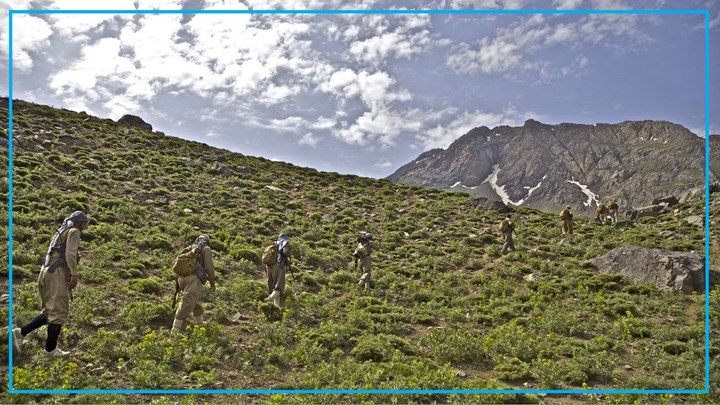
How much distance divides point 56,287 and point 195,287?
3.17 metres

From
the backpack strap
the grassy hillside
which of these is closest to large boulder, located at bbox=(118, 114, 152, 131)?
the grassy hillside

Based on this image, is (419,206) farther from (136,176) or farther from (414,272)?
(136,176)

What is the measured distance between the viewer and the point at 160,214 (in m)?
25.0

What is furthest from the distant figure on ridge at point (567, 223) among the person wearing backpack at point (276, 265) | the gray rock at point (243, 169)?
the gray rock at point (243, 169)

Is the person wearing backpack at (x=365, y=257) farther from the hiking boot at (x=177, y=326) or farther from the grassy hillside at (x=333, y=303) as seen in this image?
the hiking boot at (x=177, y=326)

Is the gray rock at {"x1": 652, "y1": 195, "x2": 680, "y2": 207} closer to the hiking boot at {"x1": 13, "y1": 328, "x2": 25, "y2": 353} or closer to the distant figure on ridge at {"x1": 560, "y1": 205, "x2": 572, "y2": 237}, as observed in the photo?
the distant figure on ridge at {"x1": 560, "y1": 205, "x2": 572, "y2": 237}

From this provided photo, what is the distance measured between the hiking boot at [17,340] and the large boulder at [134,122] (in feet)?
160

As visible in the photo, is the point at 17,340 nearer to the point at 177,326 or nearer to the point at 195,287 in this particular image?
the point at 177,326

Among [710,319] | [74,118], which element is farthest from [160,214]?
[74,118]

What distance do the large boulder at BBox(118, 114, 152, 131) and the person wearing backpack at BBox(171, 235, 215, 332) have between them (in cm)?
4661

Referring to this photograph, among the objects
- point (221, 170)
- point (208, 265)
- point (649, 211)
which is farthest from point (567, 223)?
point (221, 170)

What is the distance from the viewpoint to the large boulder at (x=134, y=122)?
53513 millimetres

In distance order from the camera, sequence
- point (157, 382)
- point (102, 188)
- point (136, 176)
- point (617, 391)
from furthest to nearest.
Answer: point (136, 176) < point (102, 188) < point (617, 391) < point (157, 382)

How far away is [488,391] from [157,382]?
6092mm
